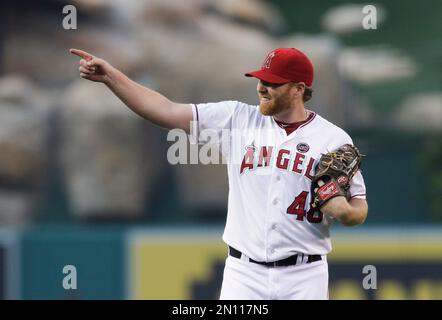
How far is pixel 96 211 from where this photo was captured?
319 inches

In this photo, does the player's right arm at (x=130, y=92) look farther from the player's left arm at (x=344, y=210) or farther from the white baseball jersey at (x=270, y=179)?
the player's left arm at (x=344, y=210)

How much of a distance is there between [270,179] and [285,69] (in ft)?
1.56

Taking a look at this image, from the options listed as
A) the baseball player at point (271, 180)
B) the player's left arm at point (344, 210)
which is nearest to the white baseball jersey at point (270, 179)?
the baseball player at point (271, 180)

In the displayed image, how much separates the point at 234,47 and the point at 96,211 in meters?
1.91

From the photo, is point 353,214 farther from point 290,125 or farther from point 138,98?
point 138,98

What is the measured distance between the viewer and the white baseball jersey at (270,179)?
3.90 m

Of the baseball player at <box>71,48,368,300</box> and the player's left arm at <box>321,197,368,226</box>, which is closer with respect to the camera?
the player's left arm at <box>321,197,368,226</box>

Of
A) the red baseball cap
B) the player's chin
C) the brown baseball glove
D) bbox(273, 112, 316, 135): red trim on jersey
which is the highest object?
the red baseball cap

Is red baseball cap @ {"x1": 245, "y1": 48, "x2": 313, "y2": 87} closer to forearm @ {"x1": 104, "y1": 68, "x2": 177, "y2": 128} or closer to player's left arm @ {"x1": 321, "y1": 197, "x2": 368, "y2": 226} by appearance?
forearm @ {"x1": 104, "y1": 68, "x2": 177, "y2": 128}

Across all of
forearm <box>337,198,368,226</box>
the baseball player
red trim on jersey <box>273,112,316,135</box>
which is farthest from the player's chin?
forearm <box>337,198,368,226</box>

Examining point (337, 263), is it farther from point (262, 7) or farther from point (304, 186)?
point (304, 186)

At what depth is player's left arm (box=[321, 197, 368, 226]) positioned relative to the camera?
3756 millimetres

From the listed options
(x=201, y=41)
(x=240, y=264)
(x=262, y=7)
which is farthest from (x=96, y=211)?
(x=240, y=264)

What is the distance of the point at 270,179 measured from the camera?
3928mm
